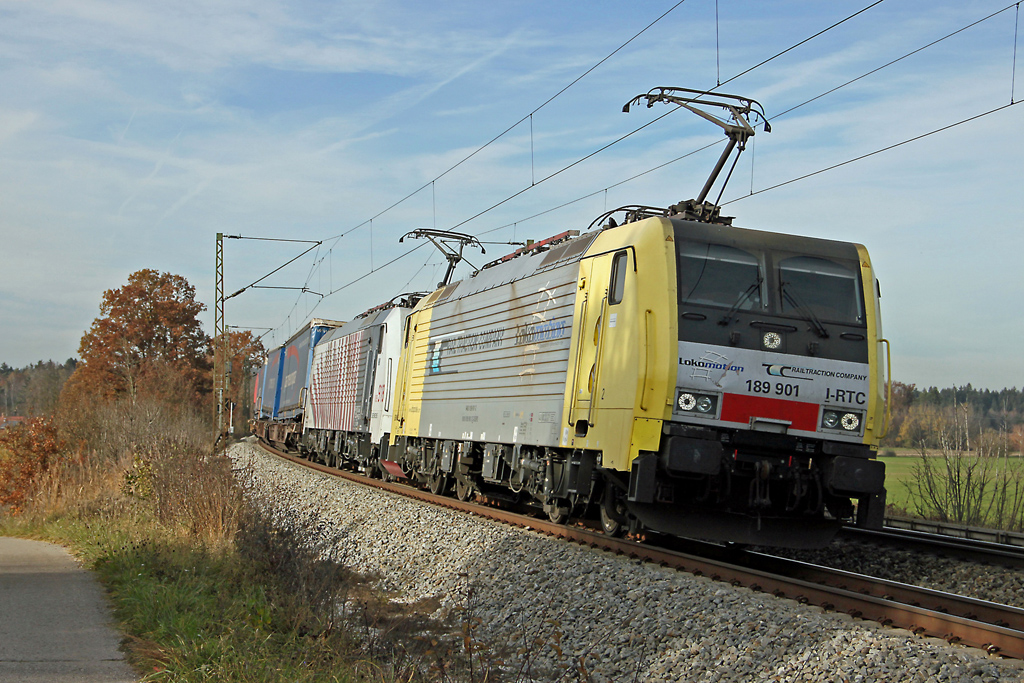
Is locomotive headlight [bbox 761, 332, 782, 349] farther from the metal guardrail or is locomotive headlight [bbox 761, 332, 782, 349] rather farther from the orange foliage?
the orange foliage

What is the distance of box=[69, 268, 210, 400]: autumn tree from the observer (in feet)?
138

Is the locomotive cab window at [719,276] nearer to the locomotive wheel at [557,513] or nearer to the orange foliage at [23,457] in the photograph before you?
the locomotive wheel at [557,513]

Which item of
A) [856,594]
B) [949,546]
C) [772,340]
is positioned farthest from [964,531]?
[856,594]

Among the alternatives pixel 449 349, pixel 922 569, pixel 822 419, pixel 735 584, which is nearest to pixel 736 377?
pixel 822 419

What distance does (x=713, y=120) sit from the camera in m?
11.0

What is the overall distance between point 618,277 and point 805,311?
189cm

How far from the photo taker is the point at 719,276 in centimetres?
912

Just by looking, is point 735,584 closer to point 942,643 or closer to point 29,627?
point 942,643

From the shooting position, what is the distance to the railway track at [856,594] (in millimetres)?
5914

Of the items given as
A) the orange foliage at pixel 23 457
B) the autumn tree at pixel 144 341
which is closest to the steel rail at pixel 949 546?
the orange foliage at pixel 23 457

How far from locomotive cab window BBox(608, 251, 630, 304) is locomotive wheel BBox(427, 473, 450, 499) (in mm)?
7481

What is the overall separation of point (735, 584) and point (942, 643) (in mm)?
2228

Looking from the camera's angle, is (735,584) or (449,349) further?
(449,349)

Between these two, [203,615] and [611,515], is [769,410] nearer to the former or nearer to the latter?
[611,515]
